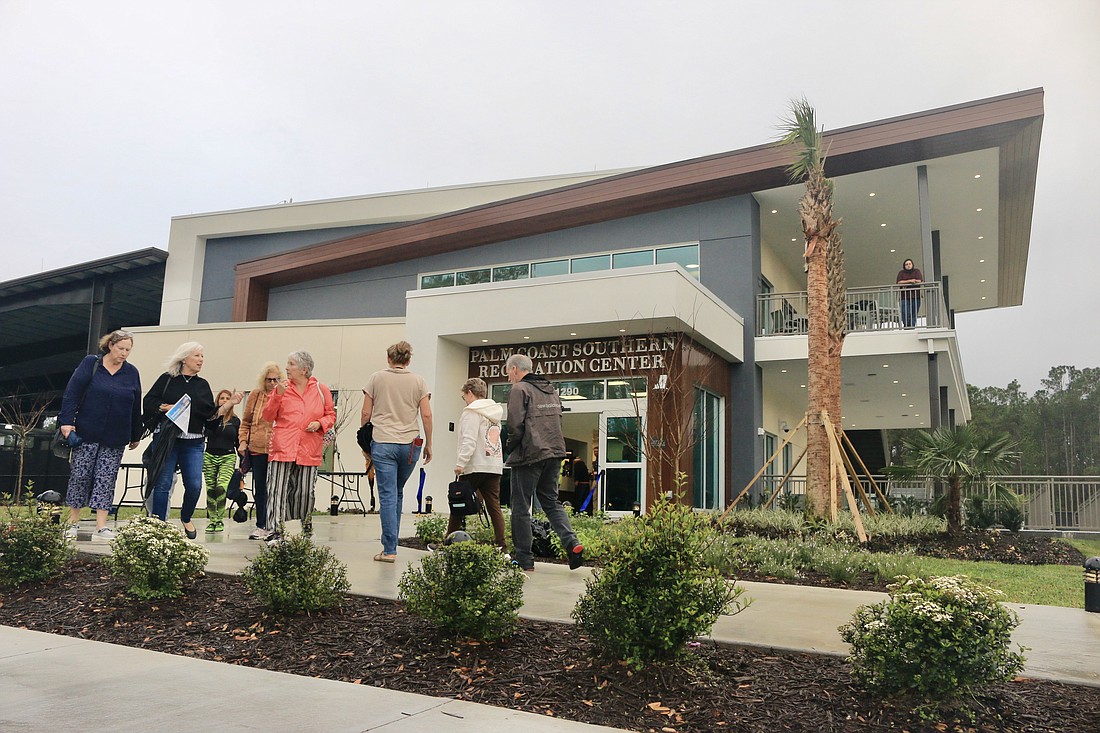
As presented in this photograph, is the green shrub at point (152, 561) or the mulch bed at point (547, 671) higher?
the green shrub at point (152, 561)

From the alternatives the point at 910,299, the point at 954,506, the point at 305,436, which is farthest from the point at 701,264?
the point at 305,436

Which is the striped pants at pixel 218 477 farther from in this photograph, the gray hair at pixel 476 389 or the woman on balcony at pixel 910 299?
the woman on balcony at pixel 910 299

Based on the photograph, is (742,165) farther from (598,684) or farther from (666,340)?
(598,684)

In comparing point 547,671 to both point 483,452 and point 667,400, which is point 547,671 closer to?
point 483,452

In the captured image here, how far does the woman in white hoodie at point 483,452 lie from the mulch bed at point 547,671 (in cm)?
197

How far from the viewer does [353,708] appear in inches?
124

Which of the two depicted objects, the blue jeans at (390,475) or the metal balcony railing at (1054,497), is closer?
the blue jeans at (390,475)

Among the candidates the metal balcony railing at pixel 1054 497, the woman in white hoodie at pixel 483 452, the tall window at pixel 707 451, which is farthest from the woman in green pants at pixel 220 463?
the metal balcony railing at pixel 1054 497

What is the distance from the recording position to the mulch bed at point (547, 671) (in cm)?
313

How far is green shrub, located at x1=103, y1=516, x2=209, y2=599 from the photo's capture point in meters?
4.76

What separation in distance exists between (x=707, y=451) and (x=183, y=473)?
40.9 feet

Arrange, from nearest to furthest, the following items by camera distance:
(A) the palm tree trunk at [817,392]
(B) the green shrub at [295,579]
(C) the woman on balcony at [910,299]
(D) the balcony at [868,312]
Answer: (B) the green shrub at [295,579] < (A) the palm tree trunk at [817,392] < (D) the balcony at [868,312] < (C) the woman on balcony at [910,299]

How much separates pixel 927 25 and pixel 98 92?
10.8 metres

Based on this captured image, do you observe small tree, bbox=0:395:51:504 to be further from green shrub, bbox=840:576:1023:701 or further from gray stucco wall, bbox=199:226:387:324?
green shrub, bbox=840:576:1023:701
